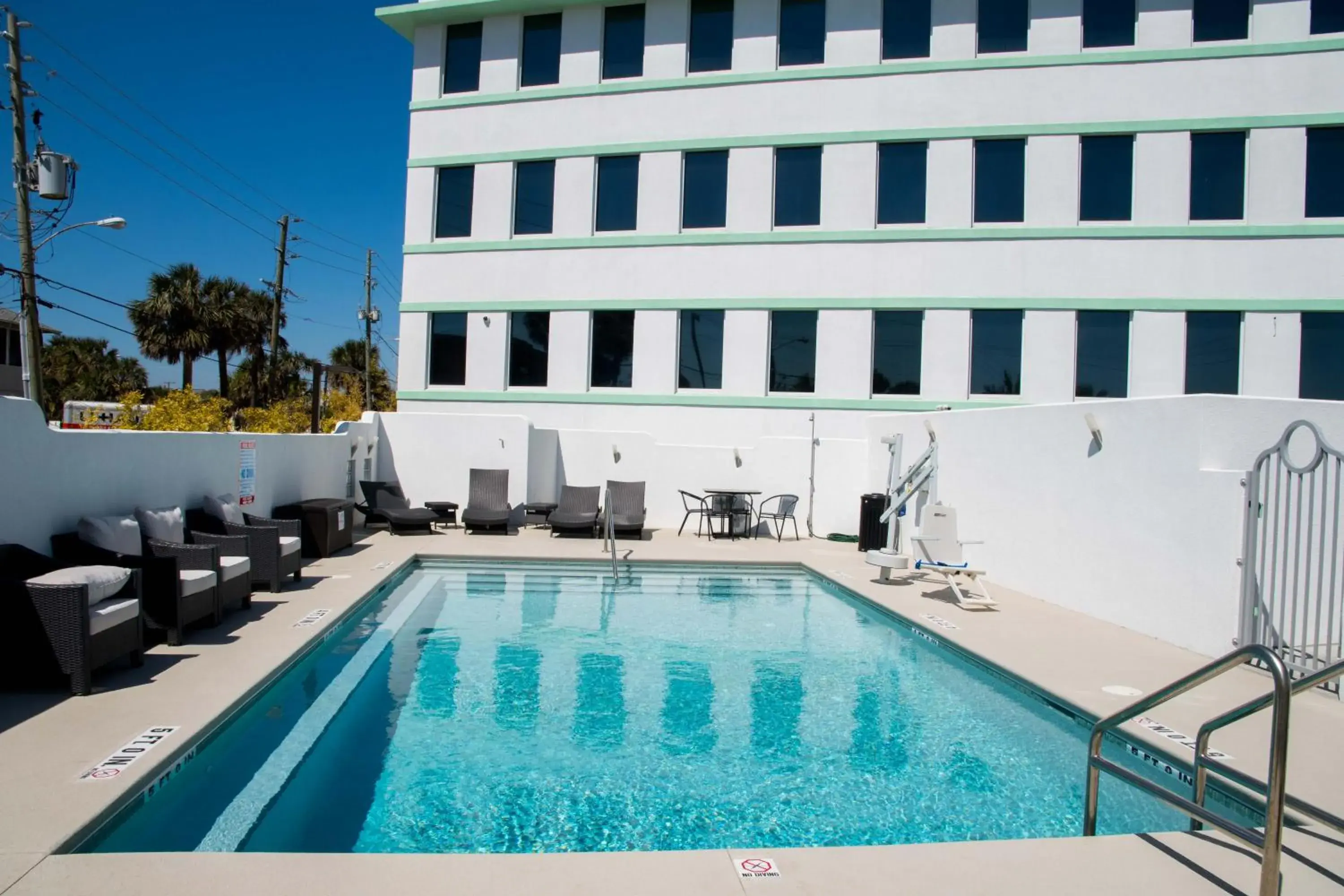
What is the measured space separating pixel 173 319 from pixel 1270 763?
36862mm

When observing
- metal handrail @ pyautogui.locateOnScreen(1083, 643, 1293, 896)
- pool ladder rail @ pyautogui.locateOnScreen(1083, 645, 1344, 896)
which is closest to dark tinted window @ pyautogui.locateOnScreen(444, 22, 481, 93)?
pool ladder rail @ pyautogui.locateOnScreen(1083, 645, 1344, 896)

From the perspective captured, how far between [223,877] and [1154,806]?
15.9 feet

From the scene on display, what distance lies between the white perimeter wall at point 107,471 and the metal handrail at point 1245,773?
303 inches

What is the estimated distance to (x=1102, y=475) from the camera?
870cm

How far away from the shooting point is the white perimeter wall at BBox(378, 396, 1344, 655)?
7.16 meters

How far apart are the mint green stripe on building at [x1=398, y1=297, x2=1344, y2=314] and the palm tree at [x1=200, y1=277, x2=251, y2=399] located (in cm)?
1847

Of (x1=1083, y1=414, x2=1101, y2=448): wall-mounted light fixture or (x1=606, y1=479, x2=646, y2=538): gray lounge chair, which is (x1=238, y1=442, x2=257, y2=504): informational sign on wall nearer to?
(x1=606, y1=479, x2=646, y2=538): gray lounge chair

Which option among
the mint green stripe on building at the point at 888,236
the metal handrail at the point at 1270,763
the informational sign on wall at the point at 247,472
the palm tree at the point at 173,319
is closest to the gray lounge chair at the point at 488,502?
the informational sign on wall at the point at 247,472

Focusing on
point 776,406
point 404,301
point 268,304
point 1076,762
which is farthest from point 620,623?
point 268,304

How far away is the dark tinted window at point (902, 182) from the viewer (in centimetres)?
1675

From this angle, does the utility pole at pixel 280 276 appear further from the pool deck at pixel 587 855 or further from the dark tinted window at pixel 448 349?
the pool deck at pixel 587 855

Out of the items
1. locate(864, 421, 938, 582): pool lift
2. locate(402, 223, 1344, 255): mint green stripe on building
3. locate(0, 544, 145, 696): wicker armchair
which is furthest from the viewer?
locate(402, 223, 1344, 255): mint green stripe on building

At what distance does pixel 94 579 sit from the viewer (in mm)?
5605

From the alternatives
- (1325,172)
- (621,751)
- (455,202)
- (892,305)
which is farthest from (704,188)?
(621,751)
